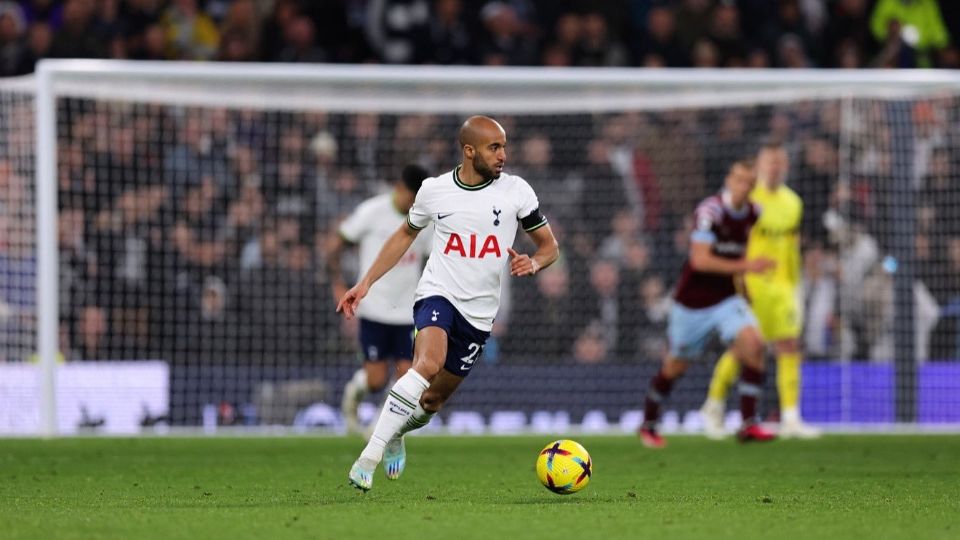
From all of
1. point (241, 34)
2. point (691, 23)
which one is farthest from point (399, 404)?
point (691, 23)

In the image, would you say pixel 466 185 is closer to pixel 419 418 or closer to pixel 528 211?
pixel 528 211

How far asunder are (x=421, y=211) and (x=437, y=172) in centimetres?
881

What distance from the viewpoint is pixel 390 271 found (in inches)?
530

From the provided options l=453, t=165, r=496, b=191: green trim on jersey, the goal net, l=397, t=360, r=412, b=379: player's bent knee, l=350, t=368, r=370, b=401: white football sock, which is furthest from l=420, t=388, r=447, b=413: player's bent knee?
the goal net

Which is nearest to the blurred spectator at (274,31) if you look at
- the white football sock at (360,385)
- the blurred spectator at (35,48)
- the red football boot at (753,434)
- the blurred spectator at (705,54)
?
the blurred spectator at (35,48)

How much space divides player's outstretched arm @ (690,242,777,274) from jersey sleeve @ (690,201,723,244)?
5 centimetres

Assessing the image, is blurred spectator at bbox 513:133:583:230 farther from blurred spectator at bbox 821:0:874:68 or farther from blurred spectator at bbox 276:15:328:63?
blurred spectator at bbox 821:0:874:68

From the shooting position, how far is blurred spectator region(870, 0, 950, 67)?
21.1 m

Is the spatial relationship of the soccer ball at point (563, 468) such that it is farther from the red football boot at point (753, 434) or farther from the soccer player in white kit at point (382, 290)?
the red football boot at point (753, 434)

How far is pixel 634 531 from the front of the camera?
688cm

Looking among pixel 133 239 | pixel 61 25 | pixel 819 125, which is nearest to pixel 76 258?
pixel 133 239

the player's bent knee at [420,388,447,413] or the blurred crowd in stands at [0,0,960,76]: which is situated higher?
the blurred crowd in stands at [0,0,960,76]

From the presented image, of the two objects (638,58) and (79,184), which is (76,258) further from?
(638,58)

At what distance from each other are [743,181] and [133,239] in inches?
257
